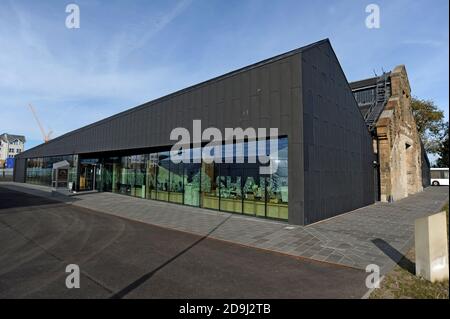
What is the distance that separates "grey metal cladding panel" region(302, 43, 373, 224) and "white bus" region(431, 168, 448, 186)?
38799 millimetres

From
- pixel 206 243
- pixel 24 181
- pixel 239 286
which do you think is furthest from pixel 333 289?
pixel 24 181

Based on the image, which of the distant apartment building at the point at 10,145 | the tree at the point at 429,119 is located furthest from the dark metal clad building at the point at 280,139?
the distant apartment building at the point at 10,145

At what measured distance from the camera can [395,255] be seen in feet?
21.7

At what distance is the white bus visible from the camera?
146 feet

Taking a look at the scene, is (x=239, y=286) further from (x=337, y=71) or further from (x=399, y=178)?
(x=399, y=178)

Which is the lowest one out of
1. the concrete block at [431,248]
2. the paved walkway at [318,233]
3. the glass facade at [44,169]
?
the paved walkway at [318,233]

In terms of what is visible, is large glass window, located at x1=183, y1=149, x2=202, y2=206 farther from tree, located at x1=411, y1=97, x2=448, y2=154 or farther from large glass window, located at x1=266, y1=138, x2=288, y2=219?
tree, located at x1=411, y1=97, x2=448, y2=154

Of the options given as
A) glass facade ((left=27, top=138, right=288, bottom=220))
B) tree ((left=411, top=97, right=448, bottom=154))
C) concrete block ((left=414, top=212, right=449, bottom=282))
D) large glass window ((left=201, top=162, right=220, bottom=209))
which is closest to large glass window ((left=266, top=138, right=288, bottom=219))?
glass facade ((left=27, top=138, right=288, bottom=220))

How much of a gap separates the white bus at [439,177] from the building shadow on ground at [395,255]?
48783 mm

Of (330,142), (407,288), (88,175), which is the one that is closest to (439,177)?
(330,142)

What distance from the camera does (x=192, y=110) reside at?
1491 centimetres

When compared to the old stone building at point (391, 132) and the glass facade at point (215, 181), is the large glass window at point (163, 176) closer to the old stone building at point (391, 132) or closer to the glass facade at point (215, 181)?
the glass facade at point (215, 181)

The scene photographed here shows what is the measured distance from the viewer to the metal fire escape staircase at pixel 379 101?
71.9 ft

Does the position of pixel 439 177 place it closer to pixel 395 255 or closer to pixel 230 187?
pixel 230 187
